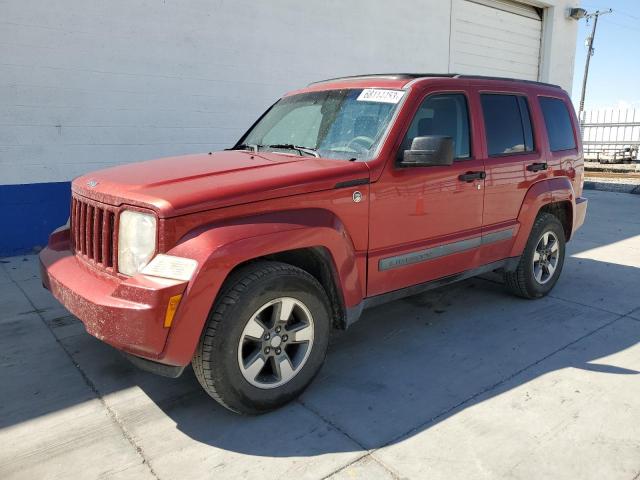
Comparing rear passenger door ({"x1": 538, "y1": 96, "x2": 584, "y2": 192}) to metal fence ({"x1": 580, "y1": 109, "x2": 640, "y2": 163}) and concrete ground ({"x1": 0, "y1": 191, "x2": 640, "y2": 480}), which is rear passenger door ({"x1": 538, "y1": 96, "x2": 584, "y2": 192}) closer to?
concrete ground ({"x1": 0, "y1": 191, "x2": 640, "y2": 480})

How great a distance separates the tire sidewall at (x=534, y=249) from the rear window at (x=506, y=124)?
732 mm

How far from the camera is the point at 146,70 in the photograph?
7.20 meters

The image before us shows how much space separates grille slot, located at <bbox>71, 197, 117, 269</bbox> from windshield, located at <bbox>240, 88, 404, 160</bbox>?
1.38 m

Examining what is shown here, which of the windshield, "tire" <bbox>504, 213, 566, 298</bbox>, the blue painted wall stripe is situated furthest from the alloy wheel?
the blue painted wall stripe

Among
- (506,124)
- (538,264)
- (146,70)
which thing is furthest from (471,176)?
(146,70)

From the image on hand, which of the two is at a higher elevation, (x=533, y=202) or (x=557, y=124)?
(x=557, y=124)

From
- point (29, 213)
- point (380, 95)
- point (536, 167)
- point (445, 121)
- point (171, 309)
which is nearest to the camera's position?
point (171, 309)

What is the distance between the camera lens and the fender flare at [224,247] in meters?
2.51

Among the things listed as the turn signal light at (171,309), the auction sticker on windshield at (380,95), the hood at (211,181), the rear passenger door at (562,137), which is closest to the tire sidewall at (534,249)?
the rear passenger door at (562,137)

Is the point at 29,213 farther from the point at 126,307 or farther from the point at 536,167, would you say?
the point at 536,167

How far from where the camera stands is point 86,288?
2820 millimetres

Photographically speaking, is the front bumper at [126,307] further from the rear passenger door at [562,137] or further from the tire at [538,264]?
the rear passenger door at [562,137]

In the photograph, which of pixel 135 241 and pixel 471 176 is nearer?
pixel 135 241

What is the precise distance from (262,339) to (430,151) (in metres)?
1.54
